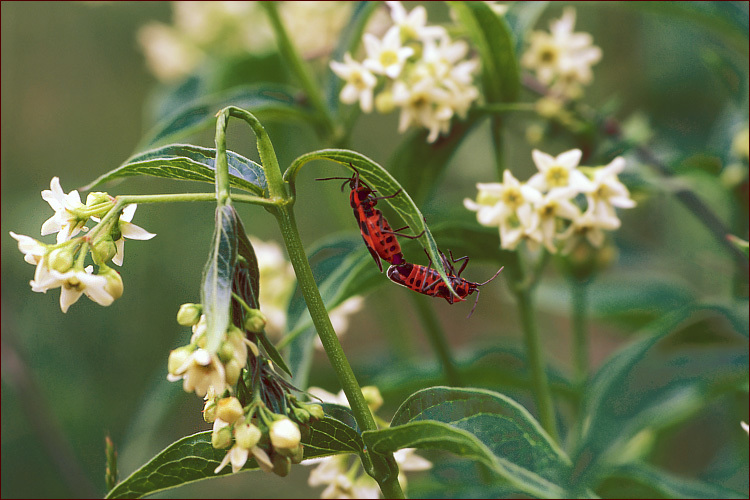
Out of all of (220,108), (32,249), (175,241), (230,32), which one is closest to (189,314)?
(32,249)

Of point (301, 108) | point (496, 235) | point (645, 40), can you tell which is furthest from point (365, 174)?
point (645, 40)

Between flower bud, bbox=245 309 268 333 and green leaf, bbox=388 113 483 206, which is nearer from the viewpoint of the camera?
flower bud, bbox=245 309 268 333

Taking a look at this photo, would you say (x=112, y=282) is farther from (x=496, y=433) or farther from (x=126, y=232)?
(x=496, y=433)

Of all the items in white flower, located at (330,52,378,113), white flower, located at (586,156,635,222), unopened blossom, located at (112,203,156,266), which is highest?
white flower, located at (330,52,378,113)

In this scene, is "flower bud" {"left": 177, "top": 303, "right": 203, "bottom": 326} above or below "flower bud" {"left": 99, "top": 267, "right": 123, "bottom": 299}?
below

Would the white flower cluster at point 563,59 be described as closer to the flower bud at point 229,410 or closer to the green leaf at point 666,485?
the green leaf at point 666,485

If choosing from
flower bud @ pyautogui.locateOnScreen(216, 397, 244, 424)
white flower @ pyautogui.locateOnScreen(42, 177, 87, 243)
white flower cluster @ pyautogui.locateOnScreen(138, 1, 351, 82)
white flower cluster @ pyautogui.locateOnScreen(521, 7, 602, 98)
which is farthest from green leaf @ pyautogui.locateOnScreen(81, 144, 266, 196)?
white flower cluster @ pyautogui.locateOnScreen(138, 1, 351, 82)

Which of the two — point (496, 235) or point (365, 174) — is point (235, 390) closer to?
point (365, 174)

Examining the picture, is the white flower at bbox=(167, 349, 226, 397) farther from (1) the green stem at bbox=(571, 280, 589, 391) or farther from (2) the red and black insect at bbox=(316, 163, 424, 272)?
(1) the green stem at bbox=(571, 280, 589, 391)
